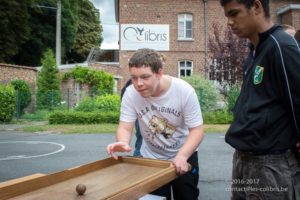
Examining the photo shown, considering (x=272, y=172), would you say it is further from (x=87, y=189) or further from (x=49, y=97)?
(x=49, y=97)

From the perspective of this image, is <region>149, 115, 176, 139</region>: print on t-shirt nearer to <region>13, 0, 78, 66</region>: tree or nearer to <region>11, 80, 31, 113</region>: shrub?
<region>11, 80, 31, 113</region>: shrub

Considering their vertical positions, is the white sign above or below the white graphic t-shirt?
above

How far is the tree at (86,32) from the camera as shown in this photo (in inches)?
2060

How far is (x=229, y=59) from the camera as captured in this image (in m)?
20.7

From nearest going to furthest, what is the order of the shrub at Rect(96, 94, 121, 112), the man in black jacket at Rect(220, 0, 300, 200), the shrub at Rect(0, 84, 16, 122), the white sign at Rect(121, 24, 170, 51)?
the man in black jacket at Rect(220, 0, 300, 200)
the shrub at Rect(0, 84, 16, 122)
the shrub at Rect(96, 94, 121, 112)
the white sign at Rect(121, 24, 170, 51)

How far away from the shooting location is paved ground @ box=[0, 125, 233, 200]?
672 cm

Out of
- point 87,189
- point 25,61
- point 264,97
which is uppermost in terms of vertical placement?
point 25,61

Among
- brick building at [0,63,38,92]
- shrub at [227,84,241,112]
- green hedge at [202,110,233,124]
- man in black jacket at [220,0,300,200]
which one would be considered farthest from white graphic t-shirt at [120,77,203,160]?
brick building at [0,63,38,92]

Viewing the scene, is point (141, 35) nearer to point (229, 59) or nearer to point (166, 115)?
point (229, 59)

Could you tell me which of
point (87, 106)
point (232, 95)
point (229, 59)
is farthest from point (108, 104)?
point (229, 59)

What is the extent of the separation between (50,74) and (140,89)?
73.5 feet

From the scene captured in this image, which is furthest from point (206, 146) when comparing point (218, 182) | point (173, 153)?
point (173, 153)

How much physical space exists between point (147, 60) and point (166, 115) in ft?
1.56

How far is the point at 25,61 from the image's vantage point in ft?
125
